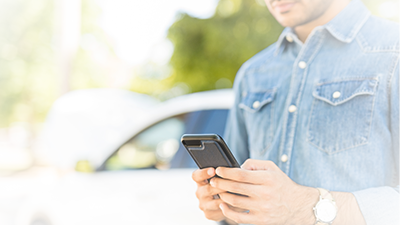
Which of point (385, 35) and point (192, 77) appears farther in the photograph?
point (192, 77)

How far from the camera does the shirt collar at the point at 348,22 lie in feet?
4.34

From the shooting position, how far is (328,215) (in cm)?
112

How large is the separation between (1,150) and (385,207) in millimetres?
22543

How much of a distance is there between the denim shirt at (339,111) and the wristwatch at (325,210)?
9cm

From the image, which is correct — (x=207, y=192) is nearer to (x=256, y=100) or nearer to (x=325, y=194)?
(x=325, y=194)

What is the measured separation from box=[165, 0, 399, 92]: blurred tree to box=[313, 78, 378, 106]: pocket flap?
4.31m

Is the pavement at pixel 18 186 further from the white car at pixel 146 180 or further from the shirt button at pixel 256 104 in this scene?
the shirt button at pixel 256 104

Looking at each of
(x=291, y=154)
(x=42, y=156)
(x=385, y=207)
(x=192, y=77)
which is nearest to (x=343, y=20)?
(x=291, y=154)

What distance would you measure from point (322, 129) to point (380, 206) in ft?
1.00

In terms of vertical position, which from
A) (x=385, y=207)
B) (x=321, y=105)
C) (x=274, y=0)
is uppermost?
(x=274, y=0)

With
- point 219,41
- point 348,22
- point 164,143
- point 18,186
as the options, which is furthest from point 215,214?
point 18,186

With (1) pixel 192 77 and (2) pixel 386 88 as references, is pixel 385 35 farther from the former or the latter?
(1) pixel 192 77

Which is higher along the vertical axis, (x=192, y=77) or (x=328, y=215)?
(x=192, y=77)

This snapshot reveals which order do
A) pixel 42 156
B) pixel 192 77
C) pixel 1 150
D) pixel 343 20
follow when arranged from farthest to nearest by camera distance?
1. pixel 1 150
2. pixel 42 156
3. pixel 192 77
4. pixel 343 20
